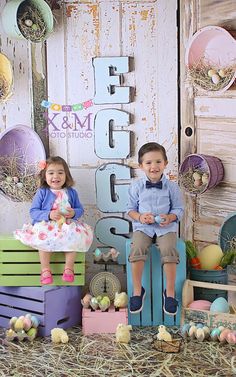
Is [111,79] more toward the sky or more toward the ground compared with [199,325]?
more toward the sky

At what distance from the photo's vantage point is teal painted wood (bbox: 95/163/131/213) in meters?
4.82

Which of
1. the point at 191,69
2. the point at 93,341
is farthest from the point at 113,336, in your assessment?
the point at 191,69

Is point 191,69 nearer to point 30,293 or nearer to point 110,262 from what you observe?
point 110,262

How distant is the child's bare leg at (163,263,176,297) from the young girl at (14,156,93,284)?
0.50 m

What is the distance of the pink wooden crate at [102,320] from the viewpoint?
422 centimetres

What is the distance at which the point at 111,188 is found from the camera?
4.84 meters

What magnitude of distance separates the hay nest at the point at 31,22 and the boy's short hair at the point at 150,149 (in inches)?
37.1

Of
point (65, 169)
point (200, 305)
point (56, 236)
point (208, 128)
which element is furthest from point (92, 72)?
point (200, 305)

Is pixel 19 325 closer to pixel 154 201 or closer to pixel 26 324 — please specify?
pixel 26 324

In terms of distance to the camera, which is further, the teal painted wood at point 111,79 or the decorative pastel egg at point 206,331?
the teal painted wood at point 111,79

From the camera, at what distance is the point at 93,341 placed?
13.5ft

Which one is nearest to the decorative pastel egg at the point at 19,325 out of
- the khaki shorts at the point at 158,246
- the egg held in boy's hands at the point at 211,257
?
the khaki shorts at the point at 158,246

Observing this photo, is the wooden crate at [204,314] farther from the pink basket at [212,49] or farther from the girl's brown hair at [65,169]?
the pink basket at [212,49]

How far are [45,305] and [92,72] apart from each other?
157cm
